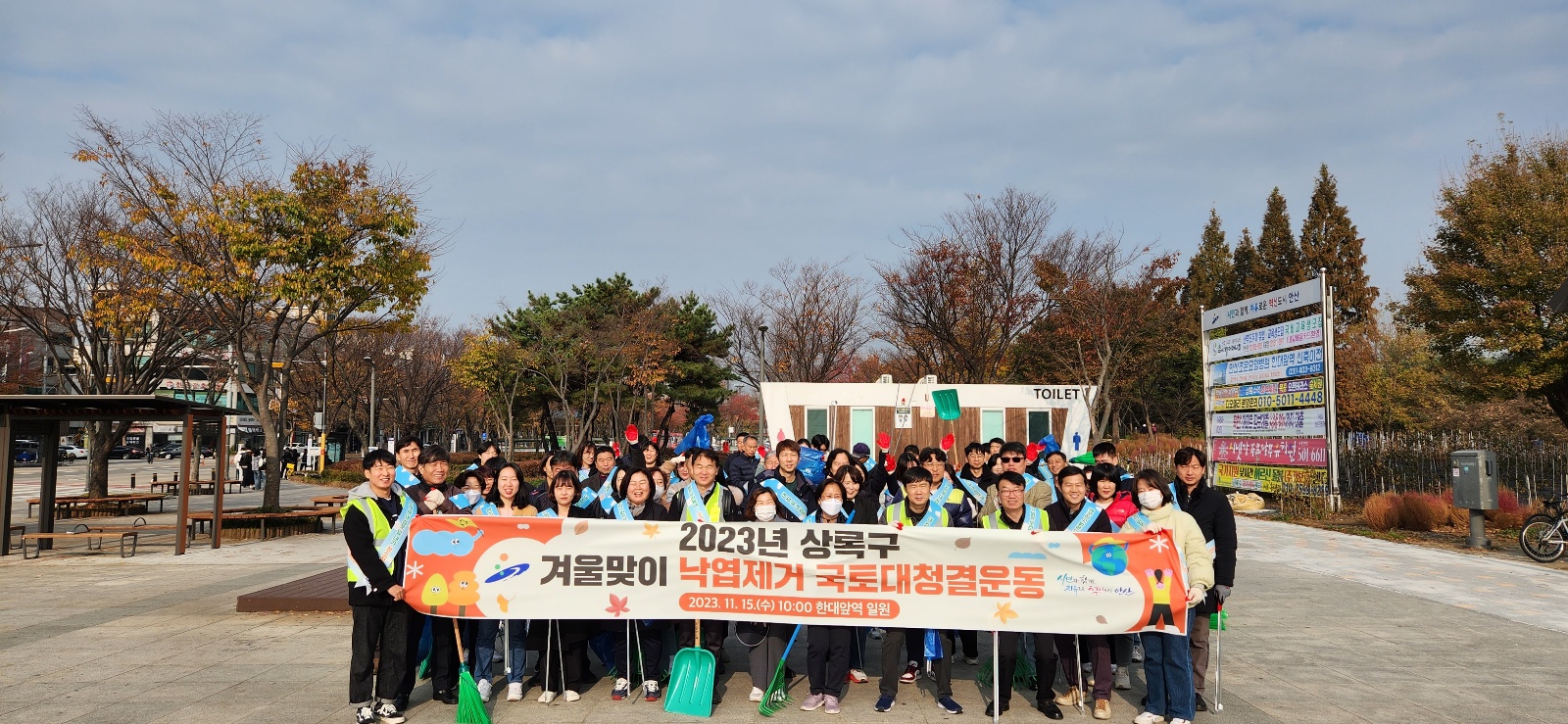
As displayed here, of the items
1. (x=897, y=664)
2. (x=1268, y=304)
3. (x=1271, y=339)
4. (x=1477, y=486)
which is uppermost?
(x=1268, y=304)

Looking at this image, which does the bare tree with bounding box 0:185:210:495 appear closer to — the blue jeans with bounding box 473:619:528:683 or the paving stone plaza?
the paving stone plaza

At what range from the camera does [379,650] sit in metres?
5.70

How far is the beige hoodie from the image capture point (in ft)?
18.5

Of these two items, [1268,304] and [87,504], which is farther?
[1268,304]

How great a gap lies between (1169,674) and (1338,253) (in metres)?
45.7

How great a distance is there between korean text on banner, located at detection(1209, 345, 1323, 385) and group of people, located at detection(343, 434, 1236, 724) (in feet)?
48.3

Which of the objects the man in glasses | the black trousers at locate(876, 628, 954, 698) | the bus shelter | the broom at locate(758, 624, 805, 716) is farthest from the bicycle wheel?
the bus shelter

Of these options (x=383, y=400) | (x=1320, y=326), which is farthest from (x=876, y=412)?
(x=383, y=400)

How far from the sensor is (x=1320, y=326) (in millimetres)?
18703

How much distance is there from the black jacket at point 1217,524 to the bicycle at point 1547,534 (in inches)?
394

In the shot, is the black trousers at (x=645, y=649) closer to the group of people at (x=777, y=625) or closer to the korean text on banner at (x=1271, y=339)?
the group of people at (x=777, y=625)

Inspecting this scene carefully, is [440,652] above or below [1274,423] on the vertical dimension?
below

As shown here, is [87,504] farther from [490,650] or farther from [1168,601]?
[1168,601]

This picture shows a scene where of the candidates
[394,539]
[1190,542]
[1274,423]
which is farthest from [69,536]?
[1274,423]
